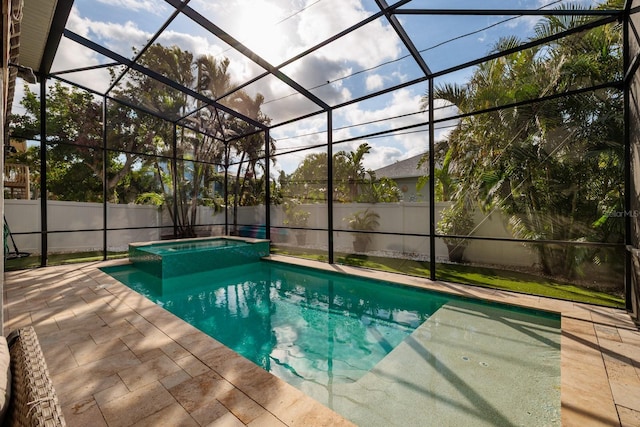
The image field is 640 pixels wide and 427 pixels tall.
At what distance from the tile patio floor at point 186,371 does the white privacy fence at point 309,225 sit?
11.2ft

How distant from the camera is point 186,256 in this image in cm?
689

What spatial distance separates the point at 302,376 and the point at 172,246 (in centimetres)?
670

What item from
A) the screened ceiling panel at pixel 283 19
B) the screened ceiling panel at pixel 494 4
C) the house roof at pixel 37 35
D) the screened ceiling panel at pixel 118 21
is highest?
the screened ceiling panel at pixel 118 21

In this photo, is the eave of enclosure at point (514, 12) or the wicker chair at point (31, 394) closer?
the wicker chair at point (31, 394)

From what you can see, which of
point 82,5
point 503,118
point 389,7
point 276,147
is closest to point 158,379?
point 389,7

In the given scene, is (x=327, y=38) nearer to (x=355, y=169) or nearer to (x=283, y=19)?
(x=283, y=19)

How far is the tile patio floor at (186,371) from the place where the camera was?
2006 millimetres

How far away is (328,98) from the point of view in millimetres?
6781

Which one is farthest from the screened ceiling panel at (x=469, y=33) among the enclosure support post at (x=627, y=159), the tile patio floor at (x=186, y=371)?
the tile patio floor at (x=186, y=371)

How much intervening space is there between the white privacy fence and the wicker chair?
19.8 feet

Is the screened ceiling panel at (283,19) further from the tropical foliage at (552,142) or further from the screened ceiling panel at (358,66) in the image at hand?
the tropical foliage at (552,142)

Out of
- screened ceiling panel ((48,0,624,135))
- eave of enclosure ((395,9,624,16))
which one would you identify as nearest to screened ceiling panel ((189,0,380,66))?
screened ceiling panel ((48,0,624,135))

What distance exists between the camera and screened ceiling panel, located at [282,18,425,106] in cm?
478

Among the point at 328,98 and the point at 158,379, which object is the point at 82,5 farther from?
the point at 158,379
